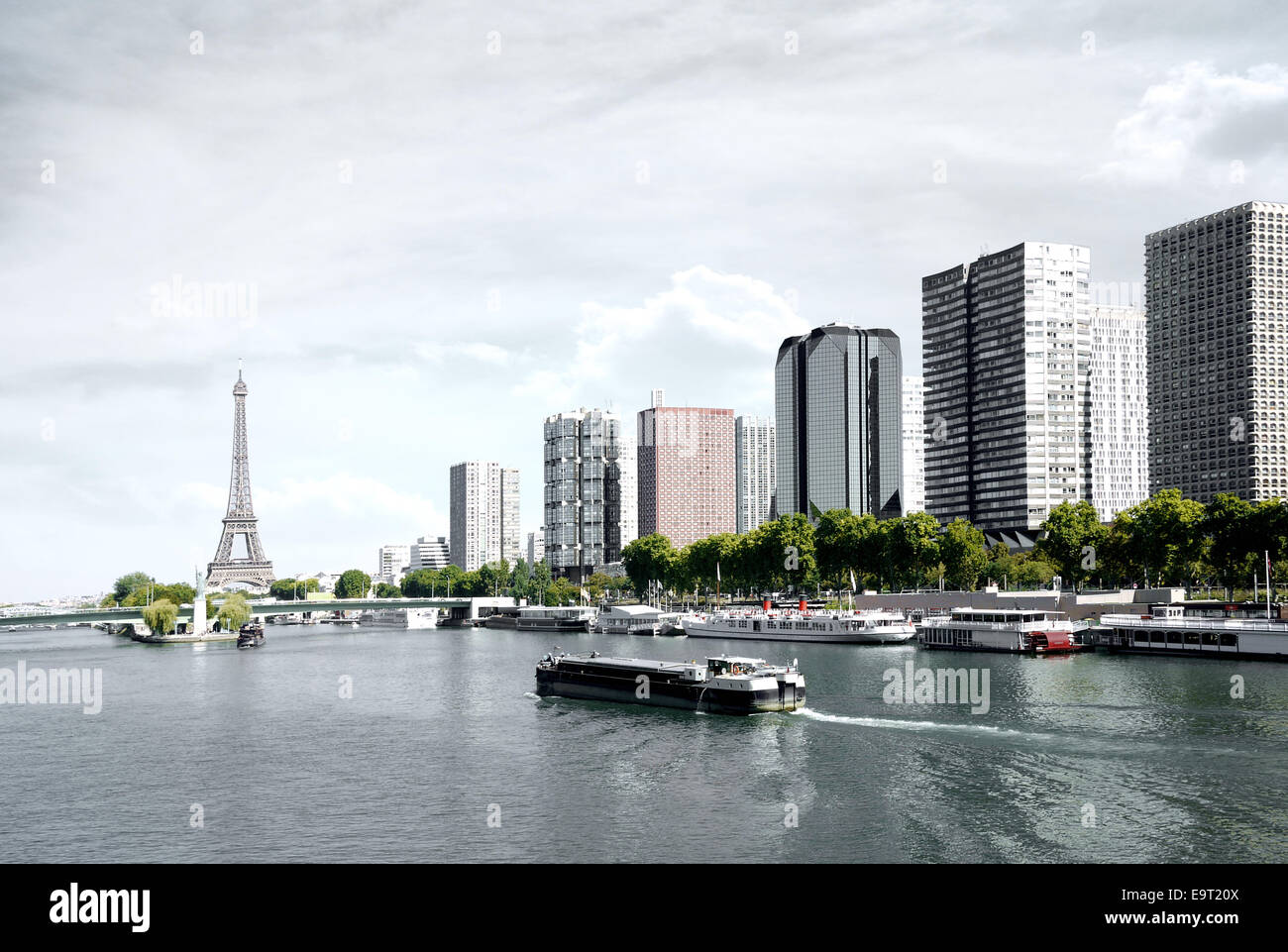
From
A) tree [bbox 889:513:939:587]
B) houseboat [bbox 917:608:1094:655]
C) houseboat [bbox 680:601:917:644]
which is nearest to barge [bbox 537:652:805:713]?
houseboat [bbox 917:608:1094:655]

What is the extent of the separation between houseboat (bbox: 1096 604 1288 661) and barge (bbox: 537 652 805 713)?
2153 inches

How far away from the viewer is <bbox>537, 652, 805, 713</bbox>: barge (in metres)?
84.1

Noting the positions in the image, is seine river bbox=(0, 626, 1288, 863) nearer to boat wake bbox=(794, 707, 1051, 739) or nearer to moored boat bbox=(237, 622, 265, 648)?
boat wake bbox=(794, 707, 1051, 739)

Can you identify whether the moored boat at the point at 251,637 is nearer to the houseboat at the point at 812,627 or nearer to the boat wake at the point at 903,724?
the houseboat at the point at 812,627

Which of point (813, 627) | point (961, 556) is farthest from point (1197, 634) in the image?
point (961, 556)

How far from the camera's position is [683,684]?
89438 mm

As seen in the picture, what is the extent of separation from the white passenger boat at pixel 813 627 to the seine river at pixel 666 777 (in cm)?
5268

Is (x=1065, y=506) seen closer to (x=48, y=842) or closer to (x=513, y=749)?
(x=513, y=749)

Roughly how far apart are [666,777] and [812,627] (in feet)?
354

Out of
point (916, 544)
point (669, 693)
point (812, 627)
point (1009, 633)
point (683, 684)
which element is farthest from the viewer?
point (916, 544)

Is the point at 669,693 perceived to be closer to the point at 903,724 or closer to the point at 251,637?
the point at 903,724

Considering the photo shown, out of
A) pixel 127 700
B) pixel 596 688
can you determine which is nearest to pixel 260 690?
pixel 127 700

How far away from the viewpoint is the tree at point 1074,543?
175000 mm
